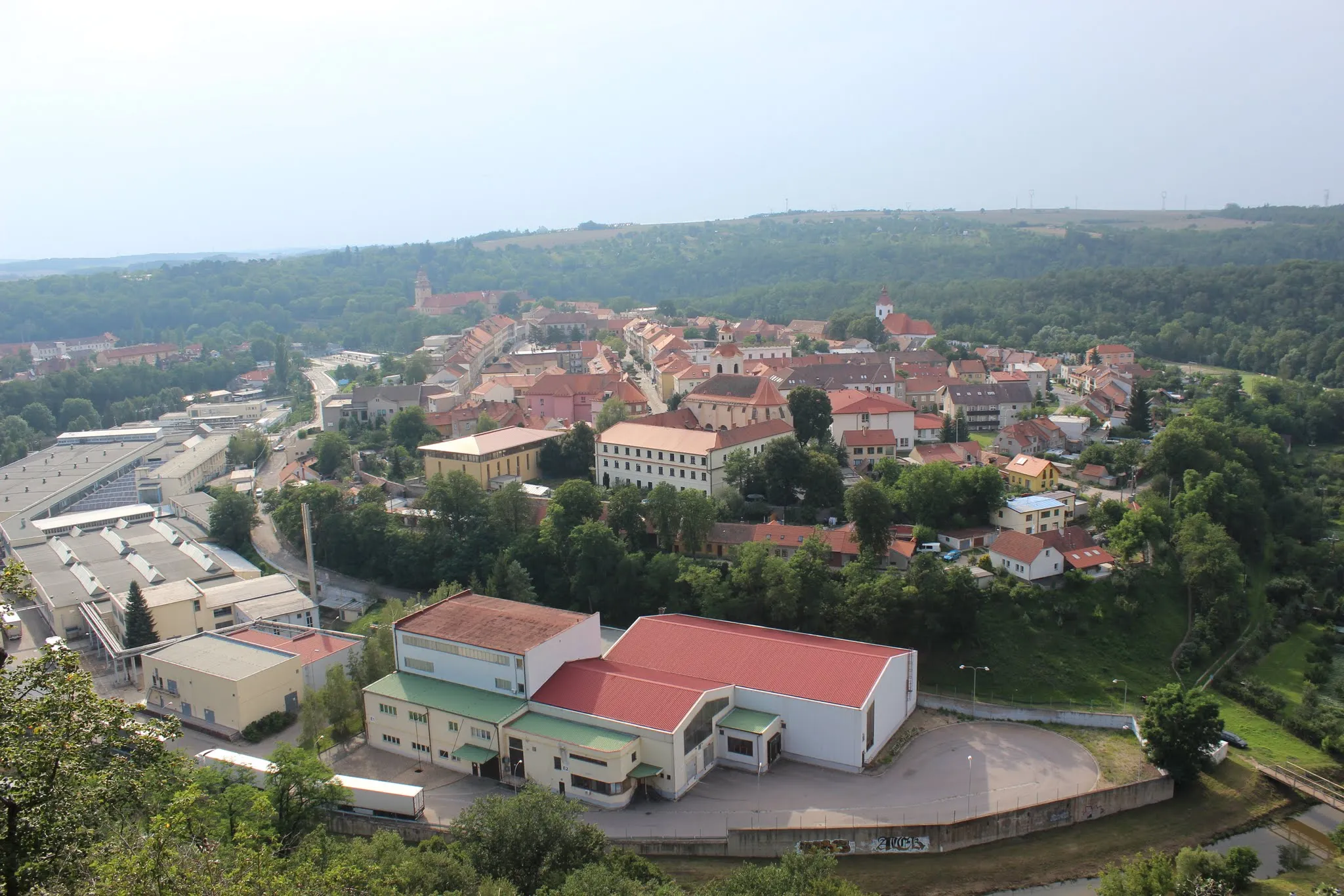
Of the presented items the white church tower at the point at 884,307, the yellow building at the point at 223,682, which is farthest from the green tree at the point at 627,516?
the white church tower at the point at 884,307

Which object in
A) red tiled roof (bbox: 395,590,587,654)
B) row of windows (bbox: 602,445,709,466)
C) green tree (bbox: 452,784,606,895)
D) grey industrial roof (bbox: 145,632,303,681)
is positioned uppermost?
row of windows (bbox: 602,445,709,466)

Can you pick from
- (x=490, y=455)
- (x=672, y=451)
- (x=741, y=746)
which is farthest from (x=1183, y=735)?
(x=490, y=455)

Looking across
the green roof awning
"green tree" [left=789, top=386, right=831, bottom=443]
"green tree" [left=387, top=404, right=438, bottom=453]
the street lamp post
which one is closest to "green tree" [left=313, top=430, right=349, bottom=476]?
"green tree" [left=387, top=404, right=438, bottom=453]

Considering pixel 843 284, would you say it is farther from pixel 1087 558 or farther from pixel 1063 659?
pixel 1063 659

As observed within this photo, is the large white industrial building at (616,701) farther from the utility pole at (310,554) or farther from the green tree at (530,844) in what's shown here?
the utility pole at (310,554)

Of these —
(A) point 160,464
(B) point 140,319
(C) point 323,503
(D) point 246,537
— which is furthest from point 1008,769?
(B) point 140,319

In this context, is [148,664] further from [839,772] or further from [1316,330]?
[1316,330]

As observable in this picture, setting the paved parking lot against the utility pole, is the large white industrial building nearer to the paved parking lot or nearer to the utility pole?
the paved parking lot
